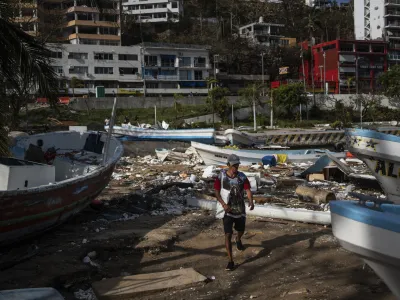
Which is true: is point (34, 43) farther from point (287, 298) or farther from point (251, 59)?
point (251, 59)

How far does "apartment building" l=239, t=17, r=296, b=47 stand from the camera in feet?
240

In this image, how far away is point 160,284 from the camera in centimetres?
524

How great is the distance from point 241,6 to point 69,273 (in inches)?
3183

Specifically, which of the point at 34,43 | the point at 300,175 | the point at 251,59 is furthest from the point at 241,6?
the point at 34,43

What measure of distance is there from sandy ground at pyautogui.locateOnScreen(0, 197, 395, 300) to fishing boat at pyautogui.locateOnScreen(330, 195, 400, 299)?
55.8 inches

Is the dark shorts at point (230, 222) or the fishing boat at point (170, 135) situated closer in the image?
the dark shorts at point (230, 222)

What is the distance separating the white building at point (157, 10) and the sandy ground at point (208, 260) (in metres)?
75.3

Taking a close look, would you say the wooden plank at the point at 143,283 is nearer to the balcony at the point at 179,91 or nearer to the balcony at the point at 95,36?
the balcony at the point at 179,91

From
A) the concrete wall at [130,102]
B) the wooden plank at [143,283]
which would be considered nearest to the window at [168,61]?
the concrete wall at [130,102]

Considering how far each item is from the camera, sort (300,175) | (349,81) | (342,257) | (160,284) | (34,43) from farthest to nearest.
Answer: (349,81)
(300,175)
(34,43)
(342,257)
(160,284)

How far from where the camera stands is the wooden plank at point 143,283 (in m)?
A: 5.01

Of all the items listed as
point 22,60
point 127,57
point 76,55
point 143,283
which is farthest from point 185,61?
point 143,283

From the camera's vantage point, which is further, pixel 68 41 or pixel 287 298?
pixel 68 41

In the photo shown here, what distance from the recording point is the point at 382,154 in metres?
9.29
